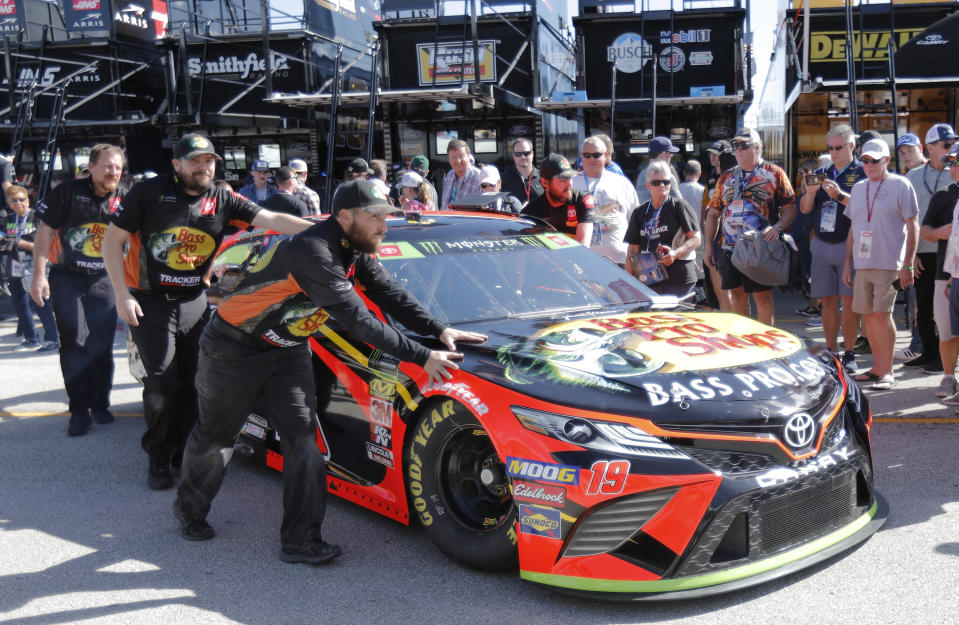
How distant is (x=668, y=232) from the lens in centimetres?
647

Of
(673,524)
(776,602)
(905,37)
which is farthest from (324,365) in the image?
(905,37)

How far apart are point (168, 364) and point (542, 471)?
2618 millimetres

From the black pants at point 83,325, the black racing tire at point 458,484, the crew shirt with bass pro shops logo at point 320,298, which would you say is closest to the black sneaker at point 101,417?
the black pants at point 83,325

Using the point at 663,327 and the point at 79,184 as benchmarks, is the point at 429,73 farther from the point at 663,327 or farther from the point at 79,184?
the point at 663,327

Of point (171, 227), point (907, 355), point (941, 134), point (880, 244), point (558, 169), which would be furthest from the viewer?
point (907, 355)

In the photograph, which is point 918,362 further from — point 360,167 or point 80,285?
point 80,285

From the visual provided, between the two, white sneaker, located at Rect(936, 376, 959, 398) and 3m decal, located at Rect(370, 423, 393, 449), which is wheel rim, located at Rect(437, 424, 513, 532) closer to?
3m decal, located at Rect(370, 423, 393, 449)

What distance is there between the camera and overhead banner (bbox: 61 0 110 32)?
19.0 metres

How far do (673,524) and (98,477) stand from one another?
3.58 meters

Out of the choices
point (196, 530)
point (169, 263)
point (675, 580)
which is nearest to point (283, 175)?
point (169, 263)

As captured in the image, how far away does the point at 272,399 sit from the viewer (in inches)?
151

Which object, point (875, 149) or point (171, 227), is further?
point (875, 149)

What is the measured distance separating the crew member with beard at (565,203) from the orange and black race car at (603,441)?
6.82 ft

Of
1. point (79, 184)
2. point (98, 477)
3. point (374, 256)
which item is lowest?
point (98, 477)
